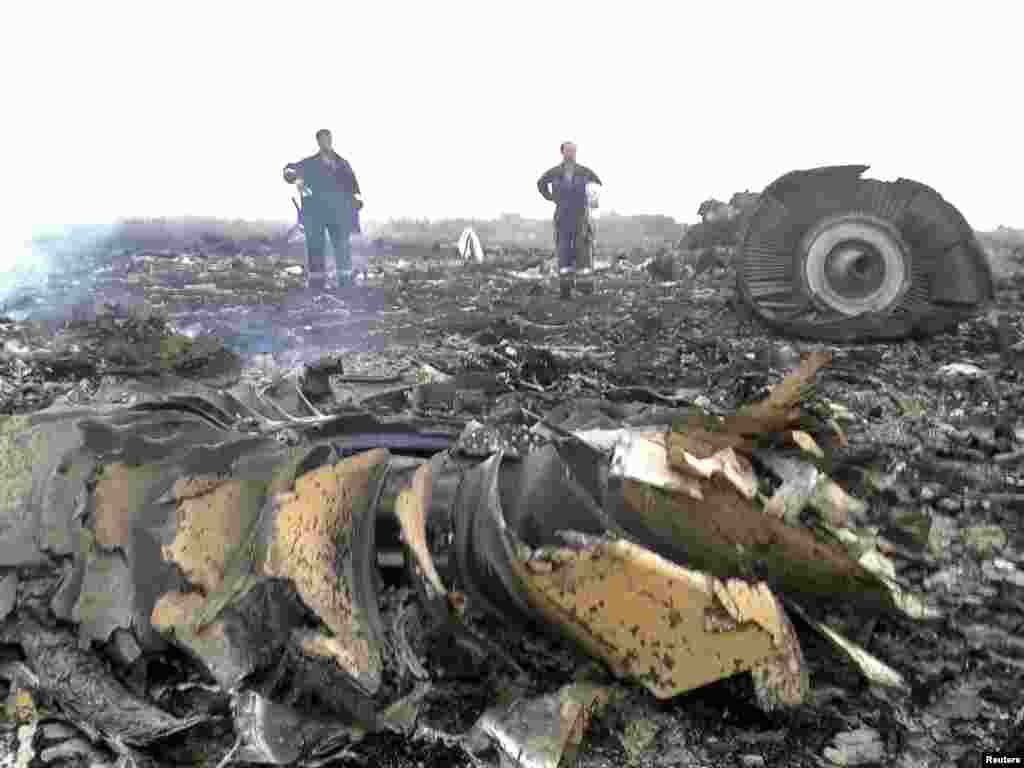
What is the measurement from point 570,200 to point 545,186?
0.39 metres

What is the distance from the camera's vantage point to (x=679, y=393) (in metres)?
5.65

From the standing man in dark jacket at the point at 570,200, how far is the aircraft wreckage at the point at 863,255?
12.3 ft

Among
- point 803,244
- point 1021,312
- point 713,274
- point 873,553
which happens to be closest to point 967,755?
point 873,553

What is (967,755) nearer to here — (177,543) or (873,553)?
(873,553)

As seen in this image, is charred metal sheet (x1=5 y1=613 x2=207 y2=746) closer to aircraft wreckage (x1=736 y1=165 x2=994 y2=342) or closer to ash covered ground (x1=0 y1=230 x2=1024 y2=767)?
ash covered ground (x1=0 y1=230 x2=1024 y2=767)

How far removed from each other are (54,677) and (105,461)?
65 cm

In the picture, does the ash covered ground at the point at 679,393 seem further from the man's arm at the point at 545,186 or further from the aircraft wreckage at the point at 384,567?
the man's arm at the point at 545,186

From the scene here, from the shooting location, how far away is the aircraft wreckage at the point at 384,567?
2.33 metres

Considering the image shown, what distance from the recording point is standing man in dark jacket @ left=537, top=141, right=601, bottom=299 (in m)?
11.0

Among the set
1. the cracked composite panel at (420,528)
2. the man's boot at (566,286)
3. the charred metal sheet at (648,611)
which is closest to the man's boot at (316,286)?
the man's boot at (566,286)

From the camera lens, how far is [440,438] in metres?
3.29

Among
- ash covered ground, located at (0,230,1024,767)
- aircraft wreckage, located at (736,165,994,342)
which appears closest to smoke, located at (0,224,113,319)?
ash covered ground, located at (0,230,1024,767)

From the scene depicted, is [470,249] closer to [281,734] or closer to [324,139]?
[324,139]

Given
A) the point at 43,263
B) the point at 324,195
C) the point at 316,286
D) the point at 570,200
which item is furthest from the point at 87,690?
the point at 43,263
